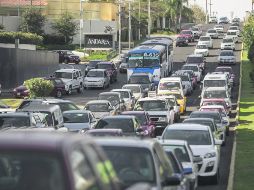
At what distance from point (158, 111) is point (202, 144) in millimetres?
14444

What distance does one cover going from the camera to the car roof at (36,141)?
5805 mm

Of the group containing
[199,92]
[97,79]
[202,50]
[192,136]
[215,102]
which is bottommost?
[199,92]

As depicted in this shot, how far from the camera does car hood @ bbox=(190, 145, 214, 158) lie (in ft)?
66.1

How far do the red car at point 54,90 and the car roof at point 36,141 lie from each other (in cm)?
4506

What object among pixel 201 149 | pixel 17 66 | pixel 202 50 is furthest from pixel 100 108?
pixel 202 50

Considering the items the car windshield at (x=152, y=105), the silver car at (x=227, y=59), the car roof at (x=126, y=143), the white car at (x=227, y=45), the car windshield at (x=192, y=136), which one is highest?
the car roof at (x=126, y=143)

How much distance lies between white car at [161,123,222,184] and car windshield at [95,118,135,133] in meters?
4.56

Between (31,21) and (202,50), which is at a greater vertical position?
(31,21)

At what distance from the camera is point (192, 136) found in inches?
832

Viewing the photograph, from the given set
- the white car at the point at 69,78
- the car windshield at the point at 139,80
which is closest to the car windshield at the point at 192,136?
the car windshield at the point at 139,80

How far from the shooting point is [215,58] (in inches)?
3238

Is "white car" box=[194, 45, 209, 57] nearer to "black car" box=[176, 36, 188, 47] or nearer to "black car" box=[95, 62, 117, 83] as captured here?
"black car" box=[176, 36, 188, 47]

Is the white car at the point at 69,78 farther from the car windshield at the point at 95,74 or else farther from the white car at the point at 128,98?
the white car at the point at 128,98

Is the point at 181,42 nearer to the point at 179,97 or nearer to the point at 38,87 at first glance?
the point at 38,87
